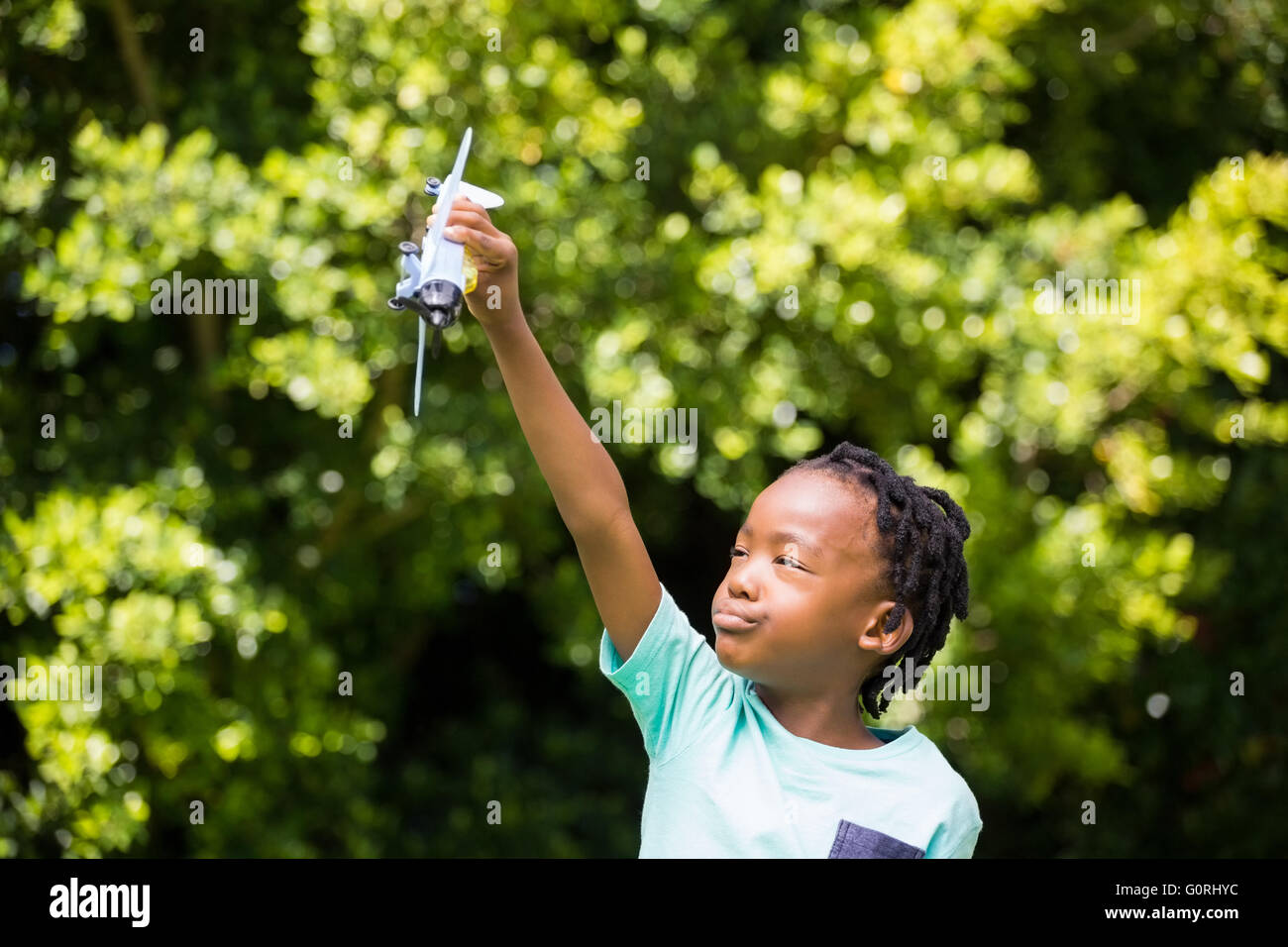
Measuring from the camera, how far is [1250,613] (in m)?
5.28

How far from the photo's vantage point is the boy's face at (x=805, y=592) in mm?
1477

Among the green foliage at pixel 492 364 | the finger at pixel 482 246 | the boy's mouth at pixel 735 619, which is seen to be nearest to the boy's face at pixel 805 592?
the boy's mouth at pixel 735 619

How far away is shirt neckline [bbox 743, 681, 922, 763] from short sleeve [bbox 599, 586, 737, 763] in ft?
0.11

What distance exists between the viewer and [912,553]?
5.25 feet

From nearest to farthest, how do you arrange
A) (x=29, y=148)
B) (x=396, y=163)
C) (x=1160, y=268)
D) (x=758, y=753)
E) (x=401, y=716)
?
(x=758, y=753)
(x=396, y=163)
(x=29, y=148)
(x=1160, y=268)
(x=401, y=716)

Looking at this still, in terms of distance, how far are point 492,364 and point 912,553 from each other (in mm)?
2639

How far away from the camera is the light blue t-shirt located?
1.42 metres

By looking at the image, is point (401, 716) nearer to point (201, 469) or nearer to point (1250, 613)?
point (201, 469)

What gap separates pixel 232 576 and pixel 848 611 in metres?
2.50

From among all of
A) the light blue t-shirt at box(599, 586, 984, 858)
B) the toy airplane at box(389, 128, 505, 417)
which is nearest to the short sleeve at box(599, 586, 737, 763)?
the light blue t-shirt at box(599, 586, 984, 858)

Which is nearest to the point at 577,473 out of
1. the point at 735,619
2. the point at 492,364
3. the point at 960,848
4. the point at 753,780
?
the point at 735,619

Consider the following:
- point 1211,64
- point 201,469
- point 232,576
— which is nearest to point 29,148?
point 201,469

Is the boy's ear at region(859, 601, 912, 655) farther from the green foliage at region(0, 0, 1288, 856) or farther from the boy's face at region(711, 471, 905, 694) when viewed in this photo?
the green foliage at region(0, 0, 1288, 856)
